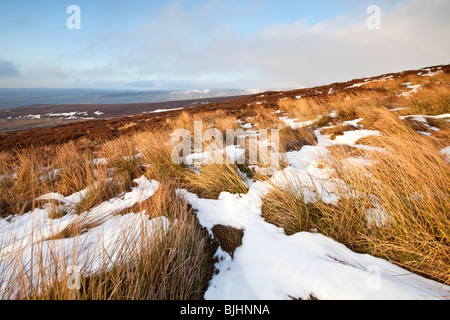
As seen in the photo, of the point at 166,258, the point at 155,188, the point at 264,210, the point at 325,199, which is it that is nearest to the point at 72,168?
the point at 155,188

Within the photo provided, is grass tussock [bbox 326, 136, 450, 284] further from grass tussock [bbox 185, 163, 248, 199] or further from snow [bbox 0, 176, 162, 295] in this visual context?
snow [bbox 0, 176, 162, 295]

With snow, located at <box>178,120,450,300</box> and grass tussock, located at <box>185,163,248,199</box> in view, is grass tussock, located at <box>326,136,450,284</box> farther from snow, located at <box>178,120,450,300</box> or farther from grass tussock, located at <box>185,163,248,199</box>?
grass tussock, located at <box>185,163,248,199</box>

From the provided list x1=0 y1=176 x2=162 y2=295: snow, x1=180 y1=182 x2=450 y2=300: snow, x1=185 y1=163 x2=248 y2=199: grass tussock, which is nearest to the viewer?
x1=180 y1=182 x2=450 y2=300: snow

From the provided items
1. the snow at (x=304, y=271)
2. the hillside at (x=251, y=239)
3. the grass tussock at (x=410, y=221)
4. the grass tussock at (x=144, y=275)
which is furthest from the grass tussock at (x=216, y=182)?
the grass tussock at (x=410, y=221)

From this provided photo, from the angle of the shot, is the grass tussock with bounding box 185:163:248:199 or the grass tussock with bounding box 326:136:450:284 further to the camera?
the grass tussock with bounding box 185:163:248:199

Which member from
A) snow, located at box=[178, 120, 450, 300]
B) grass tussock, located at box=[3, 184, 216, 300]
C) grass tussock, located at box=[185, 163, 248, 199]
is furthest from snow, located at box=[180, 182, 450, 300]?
grass tussock, located at box=[185, 163, 248, 199]

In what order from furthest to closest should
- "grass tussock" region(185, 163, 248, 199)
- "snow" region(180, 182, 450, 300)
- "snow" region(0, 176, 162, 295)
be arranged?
"grass tussock" region(185, 163, 248, 199) < "snow" region(0, 176, 162, 295) < "snow" region(180, 182, 450, 300)

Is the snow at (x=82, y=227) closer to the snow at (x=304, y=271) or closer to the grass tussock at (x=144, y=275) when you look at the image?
the grass tussock at (x=144, y=275)

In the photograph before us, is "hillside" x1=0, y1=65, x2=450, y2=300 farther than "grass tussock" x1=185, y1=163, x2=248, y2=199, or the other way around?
"grass tussock" x1=185, y1=163, x2=248, y2=199

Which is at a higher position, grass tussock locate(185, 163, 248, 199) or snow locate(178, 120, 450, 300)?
grass tussock locate(185, 163, 248, 199)

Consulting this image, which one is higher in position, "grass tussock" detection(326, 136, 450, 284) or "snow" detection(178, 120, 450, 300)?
"grass tussock" detection(326, 136, 450, 284)

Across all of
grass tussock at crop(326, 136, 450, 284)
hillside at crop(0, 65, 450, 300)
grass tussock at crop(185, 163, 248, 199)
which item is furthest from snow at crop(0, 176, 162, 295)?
grass tussock at crop(326, 136, 450, 284)
